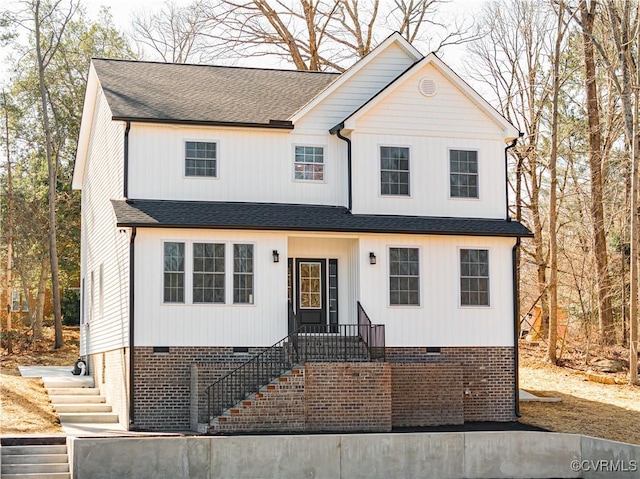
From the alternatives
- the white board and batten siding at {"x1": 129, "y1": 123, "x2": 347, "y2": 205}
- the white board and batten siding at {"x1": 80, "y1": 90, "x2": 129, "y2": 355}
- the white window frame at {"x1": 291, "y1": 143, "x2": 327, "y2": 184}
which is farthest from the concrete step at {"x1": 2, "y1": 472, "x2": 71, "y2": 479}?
the white window frame at {"x1": 291, "y1": 143, "x2": 327, "y2": 184}

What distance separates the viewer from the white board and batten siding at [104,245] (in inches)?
871

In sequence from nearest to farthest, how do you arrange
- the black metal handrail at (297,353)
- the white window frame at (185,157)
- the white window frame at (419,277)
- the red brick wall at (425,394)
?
the black metal handrail at (297,353)
the red brick wall at (425,394)
the white window frame at (185,157)
the white window frame at (419,277)

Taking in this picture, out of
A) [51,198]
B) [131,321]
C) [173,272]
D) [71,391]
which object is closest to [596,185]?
[173,272]

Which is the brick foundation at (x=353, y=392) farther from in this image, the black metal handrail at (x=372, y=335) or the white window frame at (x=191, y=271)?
the white window frame at (x=191, y=271)

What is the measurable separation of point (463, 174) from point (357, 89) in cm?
344

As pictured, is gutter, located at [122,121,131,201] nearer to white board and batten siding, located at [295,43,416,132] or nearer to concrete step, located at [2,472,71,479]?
white board and batten siding, located at [295,43,416,132]

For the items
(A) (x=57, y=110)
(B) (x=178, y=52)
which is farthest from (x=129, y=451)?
(B) (x=178, y=52)

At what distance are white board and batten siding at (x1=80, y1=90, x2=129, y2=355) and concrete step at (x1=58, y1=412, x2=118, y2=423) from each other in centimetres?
163

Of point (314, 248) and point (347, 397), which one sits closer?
point (347, 397)

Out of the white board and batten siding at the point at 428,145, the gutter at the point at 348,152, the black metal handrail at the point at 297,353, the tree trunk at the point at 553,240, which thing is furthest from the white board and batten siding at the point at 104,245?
the tree trunk at the point at 553,240

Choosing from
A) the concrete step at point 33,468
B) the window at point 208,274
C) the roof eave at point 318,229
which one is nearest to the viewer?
the concrete step at point 33,468

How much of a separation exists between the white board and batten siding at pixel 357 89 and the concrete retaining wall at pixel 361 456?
335 inches

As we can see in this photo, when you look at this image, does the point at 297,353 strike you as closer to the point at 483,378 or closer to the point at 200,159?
the point at 483,378

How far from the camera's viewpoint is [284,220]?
21953 millimetres
